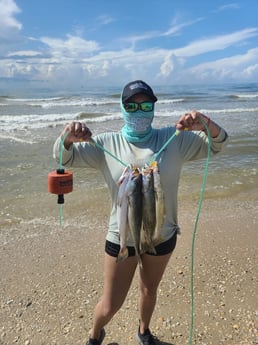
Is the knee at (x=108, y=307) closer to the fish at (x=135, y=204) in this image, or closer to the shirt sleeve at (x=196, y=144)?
the fish at (x=135, y=204)

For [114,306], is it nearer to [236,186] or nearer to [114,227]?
[114,227]

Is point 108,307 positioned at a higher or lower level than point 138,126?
lower

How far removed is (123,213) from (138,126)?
2.44ft

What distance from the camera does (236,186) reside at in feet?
27.1

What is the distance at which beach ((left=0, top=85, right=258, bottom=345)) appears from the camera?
3748 mm

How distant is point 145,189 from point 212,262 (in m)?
3.03

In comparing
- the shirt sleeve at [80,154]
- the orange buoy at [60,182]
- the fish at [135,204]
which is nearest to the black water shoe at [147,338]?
the fish at [135,204]

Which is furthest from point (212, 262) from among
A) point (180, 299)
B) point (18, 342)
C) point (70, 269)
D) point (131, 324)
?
point (18, 342)

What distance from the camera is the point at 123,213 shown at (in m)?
2.57

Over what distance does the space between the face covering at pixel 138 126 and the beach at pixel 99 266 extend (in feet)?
7.34

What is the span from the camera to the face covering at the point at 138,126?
109 inches

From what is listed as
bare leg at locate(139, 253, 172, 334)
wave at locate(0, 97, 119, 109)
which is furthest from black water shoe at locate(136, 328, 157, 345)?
wave at locate(0, 97, 119, 109)

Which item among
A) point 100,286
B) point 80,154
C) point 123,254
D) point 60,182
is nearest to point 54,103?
point 100,286

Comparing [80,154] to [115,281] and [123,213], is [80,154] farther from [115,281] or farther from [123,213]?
[115,281]
